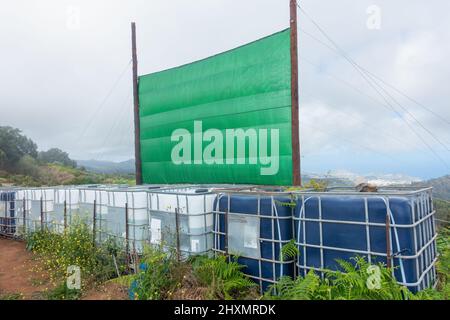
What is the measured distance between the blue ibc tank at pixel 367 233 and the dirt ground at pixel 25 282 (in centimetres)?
438

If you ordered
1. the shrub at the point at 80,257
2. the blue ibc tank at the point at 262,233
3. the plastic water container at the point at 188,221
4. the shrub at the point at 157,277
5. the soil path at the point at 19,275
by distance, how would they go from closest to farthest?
1. the blue ibc tank at the point at 262,233
2. the shrub at the point at 157,277
3. the plastic water container at the point at 188,221
4. the soil path at the point at 19,275
5. the shrub at the point at 80,257

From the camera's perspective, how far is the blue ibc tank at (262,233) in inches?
231

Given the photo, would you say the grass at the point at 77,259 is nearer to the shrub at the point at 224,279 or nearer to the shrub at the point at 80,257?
the shrub at the point at 80,257

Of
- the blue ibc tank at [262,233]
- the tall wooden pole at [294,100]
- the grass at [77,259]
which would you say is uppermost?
the tall wooden pole at [294,100]

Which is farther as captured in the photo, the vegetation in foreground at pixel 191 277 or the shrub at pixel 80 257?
the shrub at pixel 80 257

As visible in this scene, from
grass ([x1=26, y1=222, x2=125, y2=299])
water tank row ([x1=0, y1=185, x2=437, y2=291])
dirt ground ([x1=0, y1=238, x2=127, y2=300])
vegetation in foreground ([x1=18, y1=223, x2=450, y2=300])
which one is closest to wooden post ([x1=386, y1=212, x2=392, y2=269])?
water tank row ([x1=0, y1=185, x2=437, y2=291])

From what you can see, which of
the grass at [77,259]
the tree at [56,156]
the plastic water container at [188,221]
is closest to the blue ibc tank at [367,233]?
the plastic water container at [188,221]

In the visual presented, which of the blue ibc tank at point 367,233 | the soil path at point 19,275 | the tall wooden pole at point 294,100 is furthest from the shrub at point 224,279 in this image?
the soil path at point 19,275

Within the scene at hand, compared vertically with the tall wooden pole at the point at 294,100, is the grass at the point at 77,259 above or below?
below

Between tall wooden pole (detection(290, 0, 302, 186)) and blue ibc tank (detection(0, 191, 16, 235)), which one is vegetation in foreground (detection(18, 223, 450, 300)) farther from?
blue ibc tank (detection(0, 191, 16, 235))

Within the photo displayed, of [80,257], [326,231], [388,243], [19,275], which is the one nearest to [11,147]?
[19,275]

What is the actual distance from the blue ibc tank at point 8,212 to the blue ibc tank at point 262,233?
11722 millimetres

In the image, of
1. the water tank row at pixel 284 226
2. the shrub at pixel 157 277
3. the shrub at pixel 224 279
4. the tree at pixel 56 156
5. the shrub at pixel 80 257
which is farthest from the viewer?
the tree at pixel 56 156

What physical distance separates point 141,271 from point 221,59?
758 centimetres
